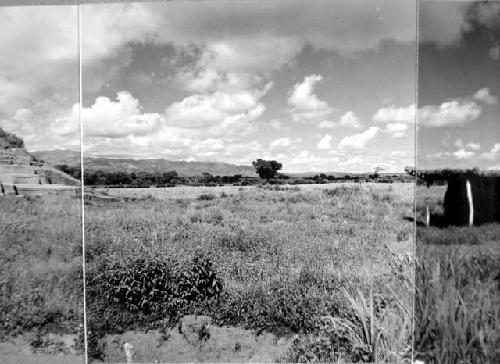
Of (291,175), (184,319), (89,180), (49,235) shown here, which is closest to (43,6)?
(89,180)

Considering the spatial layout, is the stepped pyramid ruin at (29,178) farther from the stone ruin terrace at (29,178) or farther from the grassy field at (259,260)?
the grassy field at (259,260)

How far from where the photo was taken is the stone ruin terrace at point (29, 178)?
12.1ft

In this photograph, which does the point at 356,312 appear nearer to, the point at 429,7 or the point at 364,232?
the point at 364,232

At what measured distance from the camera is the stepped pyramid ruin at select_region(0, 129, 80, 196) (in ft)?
12.1

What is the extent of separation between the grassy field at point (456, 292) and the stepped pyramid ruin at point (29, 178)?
9.04 ft

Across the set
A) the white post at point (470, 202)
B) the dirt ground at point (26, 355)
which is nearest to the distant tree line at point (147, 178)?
the dirt ground at point (26, 355)

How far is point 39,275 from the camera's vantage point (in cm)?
366

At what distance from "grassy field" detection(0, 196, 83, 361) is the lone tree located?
4.92ft

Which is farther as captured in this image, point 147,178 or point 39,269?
point 147,178

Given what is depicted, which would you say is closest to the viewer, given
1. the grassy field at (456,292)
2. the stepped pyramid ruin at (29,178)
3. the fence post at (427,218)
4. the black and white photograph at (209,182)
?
the grassy field at (456,292)

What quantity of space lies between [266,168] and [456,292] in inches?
65.3

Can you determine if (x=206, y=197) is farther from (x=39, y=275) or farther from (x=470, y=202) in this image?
(x=470, y=202)

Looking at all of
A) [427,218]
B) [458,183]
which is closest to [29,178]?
[427,218]

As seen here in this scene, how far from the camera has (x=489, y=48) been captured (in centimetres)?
306
